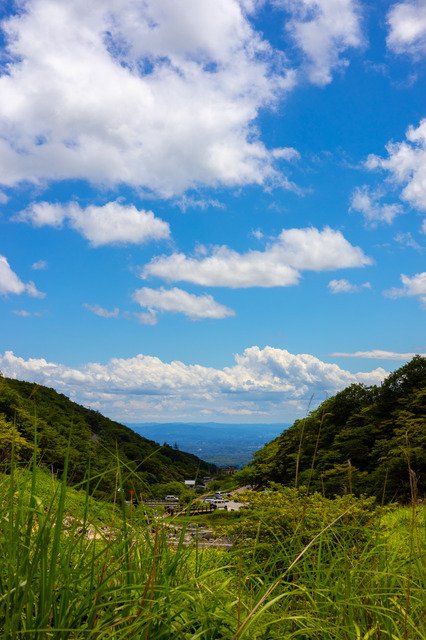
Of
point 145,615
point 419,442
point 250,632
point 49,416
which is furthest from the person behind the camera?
point 49,416

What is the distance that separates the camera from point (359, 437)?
2850 centimetres

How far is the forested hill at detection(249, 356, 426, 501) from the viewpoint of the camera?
2323cm

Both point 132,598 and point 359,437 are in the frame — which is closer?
point 132,598

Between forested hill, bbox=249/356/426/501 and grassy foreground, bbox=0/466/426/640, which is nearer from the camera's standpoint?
grassy foreground, bbox=0/466/426/640

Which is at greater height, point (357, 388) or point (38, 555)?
point (357, 388)

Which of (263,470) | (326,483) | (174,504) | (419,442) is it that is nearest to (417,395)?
(419,442)

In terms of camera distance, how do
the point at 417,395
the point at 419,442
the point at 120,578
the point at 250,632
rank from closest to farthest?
the point at 250,632 → the point at 120,578 → the point at 419,442 → the point at 417,395

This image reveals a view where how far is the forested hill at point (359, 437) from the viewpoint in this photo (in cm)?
2323

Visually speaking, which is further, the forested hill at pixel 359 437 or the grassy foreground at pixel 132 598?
the forested hill at pixel 359 437

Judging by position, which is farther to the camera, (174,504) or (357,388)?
(357,388)

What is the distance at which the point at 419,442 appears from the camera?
21.7 m

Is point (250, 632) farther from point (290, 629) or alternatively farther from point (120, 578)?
point (120, 578)

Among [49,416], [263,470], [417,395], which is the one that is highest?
[417,395]

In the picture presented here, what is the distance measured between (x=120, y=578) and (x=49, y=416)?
3428 cm
